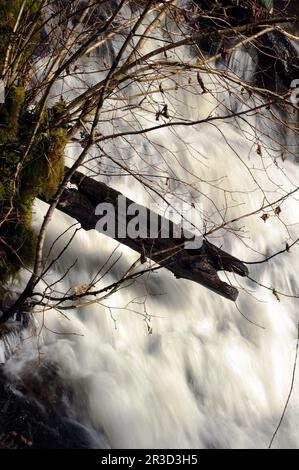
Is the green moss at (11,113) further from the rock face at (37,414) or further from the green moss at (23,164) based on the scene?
the rock face at (37,414)

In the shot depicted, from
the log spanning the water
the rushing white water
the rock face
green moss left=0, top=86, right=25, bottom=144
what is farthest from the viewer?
the rushing white water

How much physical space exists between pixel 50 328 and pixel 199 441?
111 cm

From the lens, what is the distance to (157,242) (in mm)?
4094

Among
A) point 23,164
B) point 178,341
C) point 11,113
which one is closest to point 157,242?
point 23,164

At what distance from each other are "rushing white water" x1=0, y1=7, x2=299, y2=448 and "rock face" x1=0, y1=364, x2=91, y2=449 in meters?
0.10

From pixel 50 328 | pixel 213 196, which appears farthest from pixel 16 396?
pixel 213 196

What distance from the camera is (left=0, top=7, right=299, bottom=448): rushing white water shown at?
4.18 meters

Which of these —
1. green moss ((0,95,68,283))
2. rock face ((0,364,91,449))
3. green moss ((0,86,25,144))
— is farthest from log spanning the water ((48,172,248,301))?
rock face ((0,364,91,449))

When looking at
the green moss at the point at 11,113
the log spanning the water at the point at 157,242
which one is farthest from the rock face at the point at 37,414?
the green moss at the point at 11,113

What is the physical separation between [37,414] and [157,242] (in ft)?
3.63

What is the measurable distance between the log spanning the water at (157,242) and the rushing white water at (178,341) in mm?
253

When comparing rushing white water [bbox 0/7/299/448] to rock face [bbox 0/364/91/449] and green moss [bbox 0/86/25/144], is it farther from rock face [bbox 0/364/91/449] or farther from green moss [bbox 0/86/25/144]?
green moss [bbox 0/86/25/144]

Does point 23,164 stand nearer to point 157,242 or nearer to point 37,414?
point 157,242

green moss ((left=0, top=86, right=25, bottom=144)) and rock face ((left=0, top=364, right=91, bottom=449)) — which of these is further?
green moss ((left=0, top=86, right=25, bottom=144))
